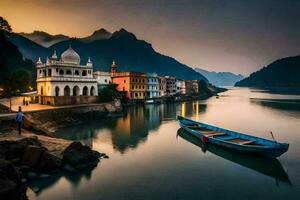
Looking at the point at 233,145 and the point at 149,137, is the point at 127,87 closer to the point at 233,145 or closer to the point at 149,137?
the point at 149,137

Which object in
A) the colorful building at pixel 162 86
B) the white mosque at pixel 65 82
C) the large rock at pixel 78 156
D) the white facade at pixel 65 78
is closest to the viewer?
the large rock at pixel 78 156

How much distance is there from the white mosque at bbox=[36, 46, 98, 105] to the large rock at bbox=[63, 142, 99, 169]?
31119mm

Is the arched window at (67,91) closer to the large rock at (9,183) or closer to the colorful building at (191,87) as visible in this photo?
the large rock at (9,183)

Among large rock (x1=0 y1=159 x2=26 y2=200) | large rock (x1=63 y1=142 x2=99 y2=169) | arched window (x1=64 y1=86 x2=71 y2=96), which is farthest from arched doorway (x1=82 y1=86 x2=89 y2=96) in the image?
large rock (x1=0 y1=159 x2=26 y2=200)

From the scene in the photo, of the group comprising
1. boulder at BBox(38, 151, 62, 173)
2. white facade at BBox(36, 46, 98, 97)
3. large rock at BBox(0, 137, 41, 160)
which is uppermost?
white facade at BBox(36, 46, 98, 97)

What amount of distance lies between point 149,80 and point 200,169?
7331cm

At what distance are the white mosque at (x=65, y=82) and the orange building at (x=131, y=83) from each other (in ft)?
85.6

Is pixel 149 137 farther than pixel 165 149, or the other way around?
pixel 149 137

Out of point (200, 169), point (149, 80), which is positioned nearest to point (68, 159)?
point (200, 169)

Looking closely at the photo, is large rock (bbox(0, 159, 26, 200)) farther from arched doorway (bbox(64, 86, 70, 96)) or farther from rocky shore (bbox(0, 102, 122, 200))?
arched doorway (bbox(64, 86, 70, 96))

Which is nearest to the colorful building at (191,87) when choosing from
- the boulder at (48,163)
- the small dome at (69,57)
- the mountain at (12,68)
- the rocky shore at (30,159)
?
the mountain at (12,68)

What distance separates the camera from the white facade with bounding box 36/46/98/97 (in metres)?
53.1

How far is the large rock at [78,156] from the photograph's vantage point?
853 inches

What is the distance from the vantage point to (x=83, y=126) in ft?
147
